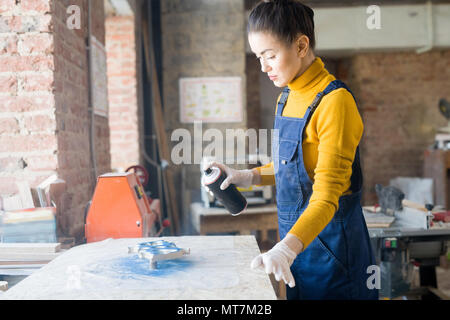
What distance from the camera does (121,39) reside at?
3.89 metres

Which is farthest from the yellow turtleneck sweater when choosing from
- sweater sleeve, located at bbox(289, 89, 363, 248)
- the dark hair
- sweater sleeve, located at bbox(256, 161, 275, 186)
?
sweater sleeve, located at bbox(256, 161, 275, 186)

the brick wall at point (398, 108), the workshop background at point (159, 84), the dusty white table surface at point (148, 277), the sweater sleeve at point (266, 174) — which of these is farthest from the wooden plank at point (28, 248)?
the brick wall at point (398, 108)

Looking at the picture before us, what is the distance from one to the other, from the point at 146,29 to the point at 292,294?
3576mm

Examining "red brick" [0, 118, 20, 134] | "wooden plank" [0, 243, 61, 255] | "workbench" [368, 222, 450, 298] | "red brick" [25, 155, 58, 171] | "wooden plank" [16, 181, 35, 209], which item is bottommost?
"workbench" [368, 222, 450, 298]

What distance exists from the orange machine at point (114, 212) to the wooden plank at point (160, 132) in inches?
95.6

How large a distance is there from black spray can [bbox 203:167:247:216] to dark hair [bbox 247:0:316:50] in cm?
54

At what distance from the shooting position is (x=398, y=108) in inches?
231

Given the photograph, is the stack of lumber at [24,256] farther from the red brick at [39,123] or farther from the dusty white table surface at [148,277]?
the red brick at [39,123]

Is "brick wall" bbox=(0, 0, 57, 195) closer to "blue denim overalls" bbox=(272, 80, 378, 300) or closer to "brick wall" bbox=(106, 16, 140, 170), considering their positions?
"blue denim overalls" bbox=(272, 80, 378, 300)

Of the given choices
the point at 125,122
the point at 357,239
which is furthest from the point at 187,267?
the point at 125,122

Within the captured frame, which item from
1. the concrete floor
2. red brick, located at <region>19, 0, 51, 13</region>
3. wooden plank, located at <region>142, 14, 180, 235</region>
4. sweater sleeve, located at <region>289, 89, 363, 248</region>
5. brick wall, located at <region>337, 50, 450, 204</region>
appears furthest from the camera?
brick wall, located at <region>337, 50, 450, 204</region>

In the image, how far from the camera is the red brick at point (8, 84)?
1789mm

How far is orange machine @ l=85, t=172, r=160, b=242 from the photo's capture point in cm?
179
